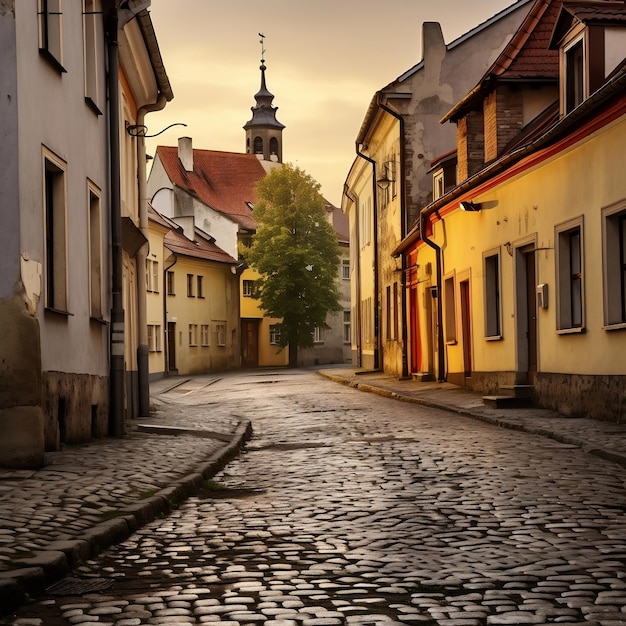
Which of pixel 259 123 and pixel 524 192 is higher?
pixel 259 123

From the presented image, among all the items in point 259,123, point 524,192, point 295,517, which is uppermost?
point 259,123

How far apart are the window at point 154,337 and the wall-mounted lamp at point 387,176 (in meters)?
15.3

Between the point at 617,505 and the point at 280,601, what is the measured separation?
12.2ft

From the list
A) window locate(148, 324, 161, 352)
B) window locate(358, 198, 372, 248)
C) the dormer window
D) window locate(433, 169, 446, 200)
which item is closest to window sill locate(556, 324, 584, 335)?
the dormer window

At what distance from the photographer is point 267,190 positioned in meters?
64.0

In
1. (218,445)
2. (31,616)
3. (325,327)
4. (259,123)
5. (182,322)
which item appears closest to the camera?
(31,616)

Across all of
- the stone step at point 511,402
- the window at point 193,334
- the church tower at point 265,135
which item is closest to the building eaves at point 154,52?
the stone step at point 511,402

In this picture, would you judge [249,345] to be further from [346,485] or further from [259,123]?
[346,485]

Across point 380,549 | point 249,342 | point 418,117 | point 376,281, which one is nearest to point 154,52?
point 380,549

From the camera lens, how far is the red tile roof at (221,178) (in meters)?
69.7

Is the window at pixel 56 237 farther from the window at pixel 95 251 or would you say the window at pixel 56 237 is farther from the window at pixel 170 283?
the window at pixel 170 283

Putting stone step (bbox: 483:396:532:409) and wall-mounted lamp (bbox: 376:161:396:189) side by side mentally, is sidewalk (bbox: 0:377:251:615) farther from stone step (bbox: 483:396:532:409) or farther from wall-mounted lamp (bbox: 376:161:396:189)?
wall-mounted lamp (bbox: 376:161:396:189)

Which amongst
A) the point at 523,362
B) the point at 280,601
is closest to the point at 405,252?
the point at 523,362

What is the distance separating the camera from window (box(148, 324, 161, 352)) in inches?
1924
